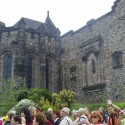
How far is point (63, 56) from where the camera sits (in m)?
→ 32.6

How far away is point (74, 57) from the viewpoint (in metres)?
30.5

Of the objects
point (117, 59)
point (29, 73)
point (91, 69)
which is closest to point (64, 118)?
point (117, 59)

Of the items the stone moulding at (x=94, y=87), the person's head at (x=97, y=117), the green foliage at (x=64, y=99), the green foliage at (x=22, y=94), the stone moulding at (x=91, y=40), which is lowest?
the person's head at (x=97, y=117)

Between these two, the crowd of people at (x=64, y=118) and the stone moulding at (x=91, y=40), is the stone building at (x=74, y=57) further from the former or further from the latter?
the crowd of people at (x=64, y=118)

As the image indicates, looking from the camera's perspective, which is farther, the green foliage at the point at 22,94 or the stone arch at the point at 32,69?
the stone arch at the point at 32,69

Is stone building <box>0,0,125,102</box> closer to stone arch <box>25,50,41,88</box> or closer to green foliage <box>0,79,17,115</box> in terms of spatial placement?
stone arch <box>25,50,41,88</box>

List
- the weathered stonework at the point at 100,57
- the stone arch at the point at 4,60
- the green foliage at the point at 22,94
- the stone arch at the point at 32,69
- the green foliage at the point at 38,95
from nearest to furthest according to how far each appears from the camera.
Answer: the weathered stonework at the point at 100,57, the green foliage at the point at 38,95, the green foliage at the point at 22,94, the stone arch at the point at 4,60, the stone arch at the point at 32,69

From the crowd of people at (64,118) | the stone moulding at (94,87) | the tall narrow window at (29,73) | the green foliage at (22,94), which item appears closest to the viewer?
the crowd of people at (64,118)

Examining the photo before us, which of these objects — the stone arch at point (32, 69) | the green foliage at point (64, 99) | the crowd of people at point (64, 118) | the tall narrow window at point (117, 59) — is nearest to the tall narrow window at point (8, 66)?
the stone arch at point (32, 69)

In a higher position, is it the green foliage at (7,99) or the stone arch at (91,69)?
the stone arch at (91,69)

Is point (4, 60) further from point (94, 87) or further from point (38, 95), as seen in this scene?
point (94, 87)

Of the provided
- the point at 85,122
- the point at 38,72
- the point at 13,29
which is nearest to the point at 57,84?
the point at 38,72

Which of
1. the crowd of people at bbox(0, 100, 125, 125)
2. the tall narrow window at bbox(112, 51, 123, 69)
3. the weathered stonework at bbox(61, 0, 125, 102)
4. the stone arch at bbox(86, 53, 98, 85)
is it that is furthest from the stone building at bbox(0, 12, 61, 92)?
the crowd of people at bbox(0, 100, 125, 125)

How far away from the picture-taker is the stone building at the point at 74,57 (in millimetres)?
24891
